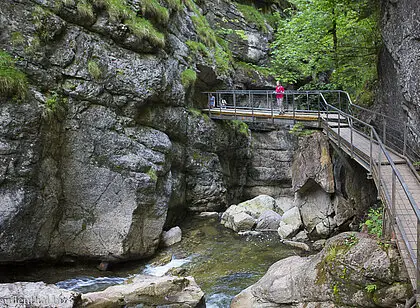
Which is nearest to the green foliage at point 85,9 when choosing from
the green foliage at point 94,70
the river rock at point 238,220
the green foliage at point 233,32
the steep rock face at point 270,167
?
the green foliage at point 94,70

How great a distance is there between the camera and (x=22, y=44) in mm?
10266

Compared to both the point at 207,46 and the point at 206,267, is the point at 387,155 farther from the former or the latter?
the point at 207,46

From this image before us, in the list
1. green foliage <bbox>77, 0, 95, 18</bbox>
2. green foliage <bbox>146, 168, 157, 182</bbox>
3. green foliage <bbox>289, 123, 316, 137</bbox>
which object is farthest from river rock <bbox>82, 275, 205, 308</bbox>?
green foliage <bbox>77, 0, 95, 18</bbox>

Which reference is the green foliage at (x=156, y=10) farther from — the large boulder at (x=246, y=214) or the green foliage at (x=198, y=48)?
the large boulder at (x=246, y=214)

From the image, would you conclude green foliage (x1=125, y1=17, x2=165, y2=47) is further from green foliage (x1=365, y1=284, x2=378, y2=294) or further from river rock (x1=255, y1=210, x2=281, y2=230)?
green foliage (x1=365, y1=284, x2=378, y2=294)

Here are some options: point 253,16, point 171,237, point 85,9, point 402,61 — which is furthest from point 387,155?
point 253,16

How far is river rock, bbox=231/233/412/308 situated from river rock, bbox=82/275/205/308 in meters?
1.52

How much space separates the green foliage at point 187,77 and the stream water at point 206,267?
7.27 metres

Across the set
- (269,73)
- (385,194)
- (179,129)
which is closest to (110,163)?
(179,129)

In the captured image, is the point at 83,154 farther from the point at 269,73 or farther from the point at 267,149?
the point at 269,73

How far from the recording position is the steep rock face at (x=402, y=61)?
349 inches

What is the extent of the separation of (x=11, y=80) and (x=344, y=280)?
1029cm

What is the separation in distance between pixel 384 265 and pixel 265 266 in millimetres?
5660

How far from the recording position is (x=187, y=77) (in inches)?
619
